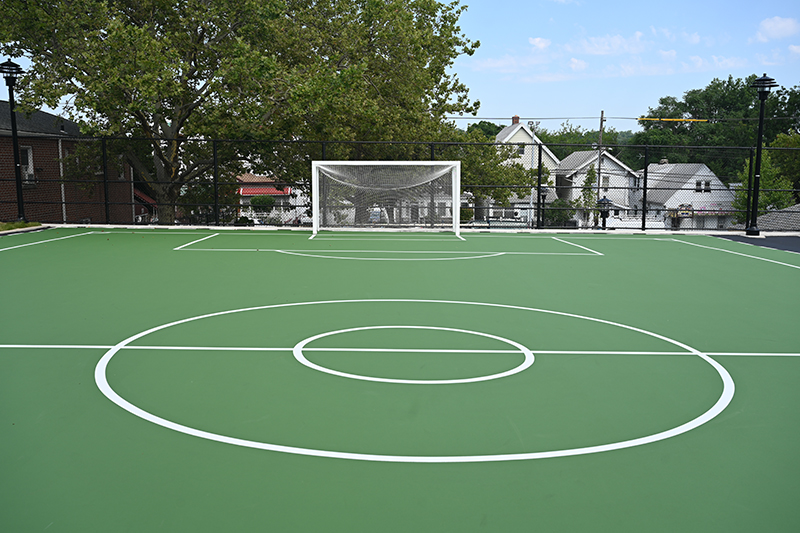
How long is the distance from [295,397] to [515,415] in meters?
1.43

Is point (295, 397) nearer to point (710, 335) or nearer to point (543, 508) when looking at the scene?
point (543, 508)

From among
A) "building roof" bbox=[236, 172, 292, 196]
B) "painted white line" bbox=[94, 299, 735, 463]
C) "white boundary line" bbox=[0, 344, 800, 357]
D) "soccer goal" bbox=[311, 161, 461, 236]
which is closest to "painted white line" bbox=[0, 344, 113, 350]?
"white boundary line" bbox=[0, 344, 800, 357]

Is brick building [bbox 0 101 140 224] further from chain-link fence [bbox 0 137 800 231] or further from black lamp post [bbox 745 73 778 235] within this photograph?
black lamp post [bbox 745 73 778 235]

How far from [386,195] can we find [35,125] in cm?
1657

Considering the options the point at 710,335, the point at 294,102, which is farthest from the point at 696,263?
the point at 294,102

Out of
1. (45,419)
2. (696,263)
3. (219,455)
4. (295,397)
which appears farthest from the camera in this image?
(696,263)

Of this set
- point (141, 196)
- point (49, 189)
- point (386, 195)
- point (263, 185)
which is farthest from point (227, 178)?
point (141, 196)

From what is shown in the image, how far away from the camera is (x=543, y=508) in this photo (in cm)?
294

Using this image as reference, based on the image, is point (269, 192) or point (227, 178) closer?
point (227, 178)

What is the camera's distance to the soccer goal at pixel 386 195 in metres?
14.9

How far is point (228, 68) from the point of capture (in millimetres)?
18078

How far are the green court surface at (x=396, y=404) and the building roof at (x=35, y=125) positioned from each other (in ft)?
52.5

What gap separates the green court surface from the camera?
2947mm

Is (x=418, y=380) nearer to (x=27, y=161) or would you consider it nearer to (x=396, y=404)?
(x=396, y=404)
